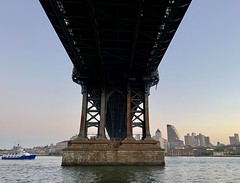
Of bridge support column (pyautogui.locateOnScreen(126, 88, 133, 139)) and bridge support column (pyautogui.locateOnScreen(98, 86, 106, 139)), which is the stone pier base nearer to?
bridge support column (pyautogui.locateOnScreen(98, 86, 106, 139))

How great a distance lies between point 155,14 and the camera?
69.1 ft

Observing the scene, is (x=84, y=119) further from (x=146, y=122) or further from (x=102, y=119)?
(x=146, y=122)

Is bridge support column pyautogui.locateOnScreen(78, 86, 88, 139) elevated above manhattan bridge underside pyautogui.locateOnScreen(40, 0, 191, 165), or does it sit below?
below

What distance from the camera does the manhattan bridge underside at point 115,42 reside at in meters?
20.9

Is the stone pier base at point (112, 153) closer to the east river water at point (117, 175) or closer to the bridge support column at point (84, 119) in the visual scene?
the east river water at point (117, 175)

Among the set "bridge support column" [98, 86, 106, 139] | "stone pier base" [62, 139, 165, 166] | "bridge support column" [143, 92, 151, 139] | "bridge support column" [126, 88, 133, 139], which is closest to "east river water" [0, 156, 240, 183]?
"stone pier base" [62, 139, 165, 166]

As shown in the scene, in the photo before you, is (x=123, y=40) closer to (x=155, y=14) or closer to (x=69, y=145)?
(x=155, y=14)

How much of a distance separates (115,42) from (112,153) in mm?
12127

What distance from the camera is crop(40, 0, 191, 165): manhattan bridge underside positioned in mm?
20922

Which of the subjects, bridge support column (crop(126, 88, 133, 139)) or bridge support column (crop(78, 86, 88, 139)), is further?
bridge support column (crop(78, 86, 88, 139))

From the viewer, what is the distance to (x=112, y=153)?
28.5 metres

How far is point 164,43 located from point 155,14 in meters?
6.45

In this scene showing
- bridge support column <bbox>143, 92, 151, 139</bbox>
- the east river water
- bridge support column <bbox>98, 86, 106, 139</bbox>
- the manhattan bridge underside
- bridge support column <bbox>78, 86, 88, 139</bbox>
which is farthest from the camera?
bridge support column <bbox>143, 92, 151, 139</bbox>

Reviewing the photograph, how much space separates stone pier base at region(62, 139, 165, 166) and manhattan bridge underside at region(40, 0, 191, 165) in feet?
9.39
